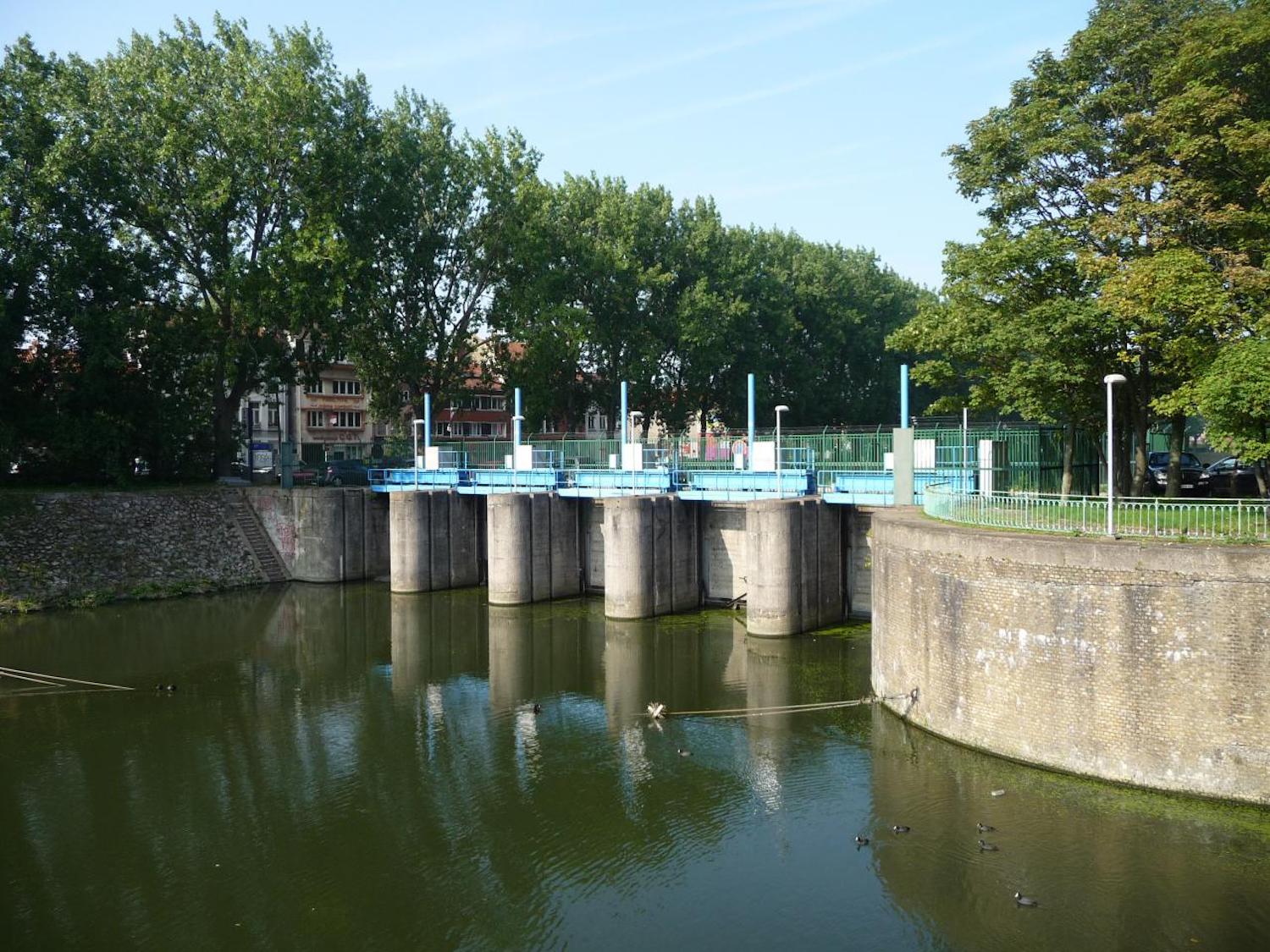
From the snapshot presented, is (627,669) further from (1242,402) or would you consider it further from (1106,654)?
(1242,402)

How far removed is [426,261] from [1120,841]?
43.7 meters

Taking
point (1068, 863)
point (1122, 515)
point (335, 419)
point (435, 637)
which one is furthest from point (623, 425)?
point (335, 419)

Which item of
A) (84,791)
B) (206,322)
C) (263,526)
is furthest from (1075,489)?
(206,322)

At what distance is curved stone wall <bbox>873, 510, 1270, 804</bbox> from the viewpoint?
15852 mm

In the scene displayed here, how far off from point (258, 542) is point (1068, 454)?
31622mm

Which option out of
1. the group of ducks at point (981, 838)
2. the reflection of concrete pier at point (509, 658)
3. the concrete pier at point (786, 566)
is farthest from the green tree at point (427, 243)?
the group of ducks at point (981, 838)

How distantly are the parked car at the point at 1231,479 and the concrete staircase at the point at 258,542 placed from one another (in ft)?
116

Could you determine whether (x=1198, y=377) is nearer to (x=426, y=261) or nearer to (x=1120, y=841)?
(x=1120, y=841)

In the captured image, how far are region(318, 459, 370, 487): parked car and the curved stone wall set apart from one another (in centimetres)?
3547

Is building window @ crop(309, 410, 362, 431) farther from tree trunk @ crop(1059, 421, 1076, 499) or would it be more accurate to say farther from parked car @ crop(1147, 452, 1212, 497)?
tree trunk @ crop(1059, 421, 1076, 499)

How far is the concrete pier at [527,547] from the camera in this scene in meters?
37.0

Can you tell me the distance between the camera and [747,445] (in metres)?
37.0

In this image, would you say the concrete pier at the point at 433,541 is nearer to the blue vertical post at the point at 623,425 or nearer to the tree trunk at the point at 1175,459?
the blue vertical post at the point at 623,425

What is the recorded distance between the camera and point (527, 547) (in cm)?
3725
